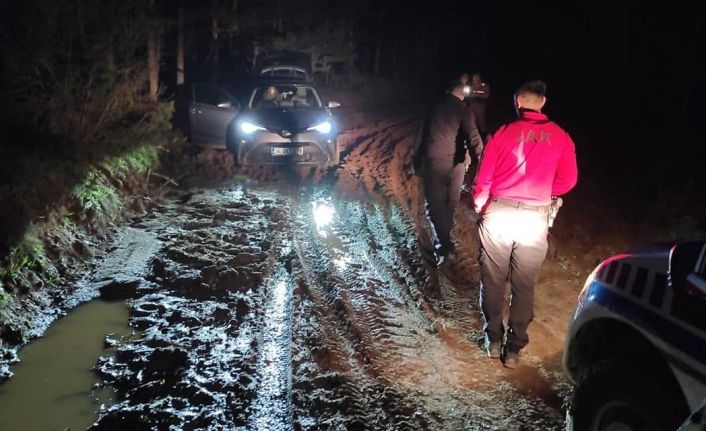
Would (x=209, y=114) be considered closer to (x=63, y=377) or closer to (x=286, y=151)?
(x=286, y=151)

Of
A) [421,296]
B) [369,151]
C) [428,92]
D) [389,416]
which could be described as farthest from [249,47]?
[389,416]

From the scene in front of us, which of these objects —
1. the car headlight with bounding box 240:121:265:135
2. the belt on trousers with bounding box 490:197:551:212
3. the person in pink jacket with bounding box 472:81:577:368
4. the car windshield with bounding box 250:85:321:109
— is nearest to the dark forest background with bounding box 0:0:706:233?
the car headlight with bounding box 240:121:265:135

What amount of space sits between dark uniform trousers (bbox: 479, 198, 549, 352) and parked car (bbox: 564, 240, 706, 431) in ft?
3.77

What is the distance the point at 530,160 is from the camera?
4.25 metres

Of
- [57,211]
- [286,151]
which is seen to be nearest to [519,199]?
[57,211]

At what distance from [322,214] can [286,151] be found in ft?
7.45

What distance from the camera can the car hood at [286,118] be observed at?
33.8 ft

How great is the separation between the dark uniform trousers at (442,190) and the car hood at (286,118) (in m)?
4.09

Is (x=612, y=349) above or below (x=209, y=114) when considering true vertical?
below

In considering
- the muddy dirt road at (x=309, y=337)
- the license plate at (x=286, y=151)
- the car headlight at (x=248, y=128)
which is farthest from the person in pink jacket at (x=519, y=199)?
the car headlight at (x=248, y=128)

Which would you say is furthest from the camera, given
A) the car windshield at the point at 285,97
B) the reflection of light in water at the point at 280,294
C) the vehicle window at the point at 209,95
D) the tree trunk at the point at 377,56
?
the tree trunk at the point at 377,56

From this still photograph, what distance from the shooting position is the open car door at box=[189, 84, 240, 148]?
444 inches

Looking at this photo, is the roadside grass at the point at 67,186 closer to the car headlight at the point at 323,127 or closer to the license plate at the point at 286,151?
the license plate at the point at 286,151

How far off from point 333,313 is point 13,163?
3.89 meters
